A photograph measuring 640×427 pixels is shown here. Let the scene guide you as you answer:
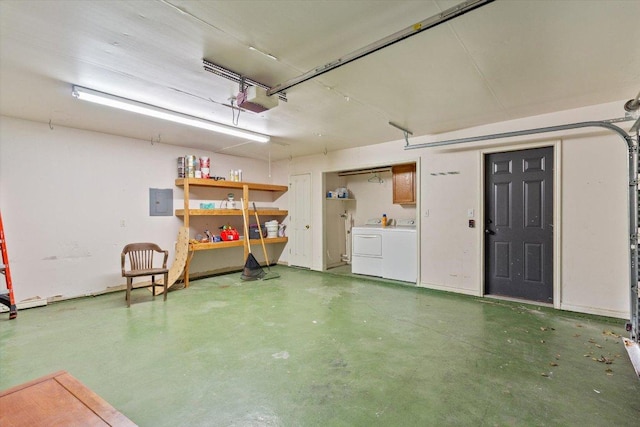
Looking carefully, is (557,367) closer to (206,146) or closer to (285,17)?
(285,17)

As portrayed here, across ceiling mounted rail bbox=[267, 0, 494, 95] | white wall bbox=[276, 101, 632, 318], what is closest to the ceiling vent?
ceiling mounted rail bbox=[267, 0, 494, 95]

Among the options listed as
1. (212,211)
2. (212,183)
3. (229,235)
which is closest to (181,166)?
(212,183)

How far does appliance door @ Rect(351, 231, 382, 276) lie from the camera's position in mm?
5633

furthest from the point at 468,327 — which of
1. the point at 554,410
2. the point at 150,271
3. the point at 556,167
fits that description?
Answer: the point at 150,271

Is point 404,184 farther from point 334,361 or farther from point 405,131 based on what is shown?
point 334,361

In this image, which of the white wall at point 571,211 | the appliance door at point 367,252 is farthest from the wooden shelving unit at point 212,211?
the white wall at point 571,211

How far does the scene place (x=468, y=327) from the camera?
326cm

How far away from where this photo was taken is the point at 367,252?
578 cm

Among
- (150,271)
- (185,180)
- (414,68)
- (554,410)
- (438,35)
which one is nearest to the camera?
→ (554,410)

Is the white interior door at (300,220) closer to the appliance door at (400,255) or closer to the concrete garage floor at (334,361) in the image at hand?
the appliance door at (400,255)

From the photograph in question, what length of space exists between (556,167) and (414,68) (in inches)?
102

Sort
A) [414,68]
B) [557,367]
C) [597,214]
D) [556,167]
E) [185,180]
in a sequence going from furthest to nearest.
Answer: [185,180] → [556,167] → [597,214] → [414,68] → [557,367]

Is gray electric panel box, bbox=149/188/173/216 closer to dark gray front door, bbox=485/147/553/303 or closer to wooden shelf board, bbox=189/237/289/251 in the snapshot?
wooden shelf board, bbox=189/237/289/251

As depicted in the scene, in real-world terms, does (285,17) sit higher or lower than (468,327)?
higher
